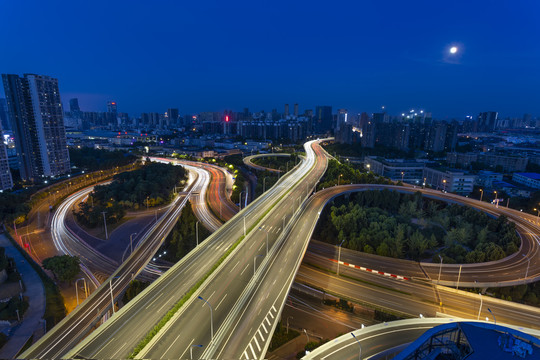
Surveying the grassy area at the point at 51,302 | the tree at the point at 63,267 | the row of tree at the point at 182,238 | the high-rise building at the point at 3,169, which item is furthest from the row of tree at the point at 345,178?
the high-rise building at the point at 3,169

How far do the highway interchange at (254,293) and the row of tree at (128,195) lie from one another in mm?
19985

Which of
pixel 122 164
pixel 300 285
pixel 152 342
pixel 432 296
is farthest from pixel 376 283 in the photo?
pixel 122 164

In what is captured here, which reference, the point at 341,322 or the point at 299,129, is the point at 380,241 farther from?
the point at 299,129

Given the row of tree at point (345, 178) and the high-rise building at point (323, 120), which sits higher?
the high-rise building at point (323, 120)

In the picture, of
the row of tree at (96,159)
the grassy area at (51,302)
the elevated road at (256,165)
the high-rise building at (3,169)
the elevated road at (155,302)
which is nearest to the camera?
the elevated road at (155,302)

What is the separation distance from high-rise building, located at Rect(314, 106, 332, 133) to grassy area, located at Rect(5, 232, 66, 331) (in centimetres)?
16601

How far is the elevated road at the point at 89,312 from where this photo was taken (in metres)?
14.9

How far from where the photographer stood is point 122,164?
7256cm

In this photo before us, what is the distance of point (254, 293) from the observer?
1686 centimetres

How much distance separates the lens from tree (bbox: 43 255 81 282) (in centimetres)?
2334

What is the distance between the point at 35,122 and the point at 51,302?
5852cm

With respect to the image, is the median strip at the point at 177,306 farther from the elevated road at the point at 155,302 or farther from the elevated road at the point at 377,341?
the elevated road at the point at 377,341

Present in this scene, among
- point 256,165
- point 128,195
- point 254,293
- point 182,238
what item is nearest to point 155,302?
point 254,293

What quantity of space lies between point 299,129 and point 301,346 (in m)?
116
